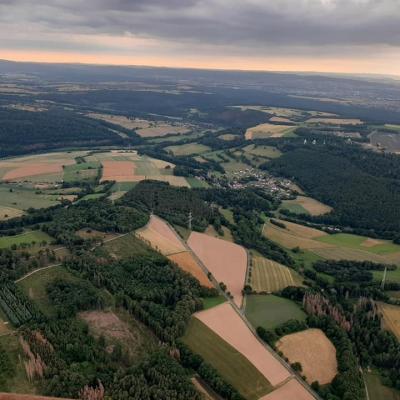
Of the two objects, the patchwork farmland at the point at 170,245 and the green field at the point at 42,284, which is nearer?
the green field at the point at 42,284

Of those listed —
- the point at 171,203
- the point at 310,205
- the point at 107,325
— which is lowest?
the point at 310,205

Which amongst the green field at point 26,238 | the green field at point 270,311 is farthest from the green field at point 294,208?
the green field at point 26,238

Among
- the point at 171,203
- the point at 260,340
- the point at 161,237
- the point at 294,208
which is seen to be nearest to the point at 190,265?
the point at 161,237

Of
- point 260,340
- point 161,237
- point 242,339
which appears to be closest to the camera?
point 242,339

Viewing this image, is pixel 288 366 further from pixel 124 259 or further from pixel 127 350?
pixel 124 259

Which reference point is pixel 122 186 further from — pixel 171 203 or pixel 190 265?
pixel 190 265

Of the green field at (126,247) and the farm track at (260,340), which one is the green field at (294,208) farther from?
the green field at (126,247)
